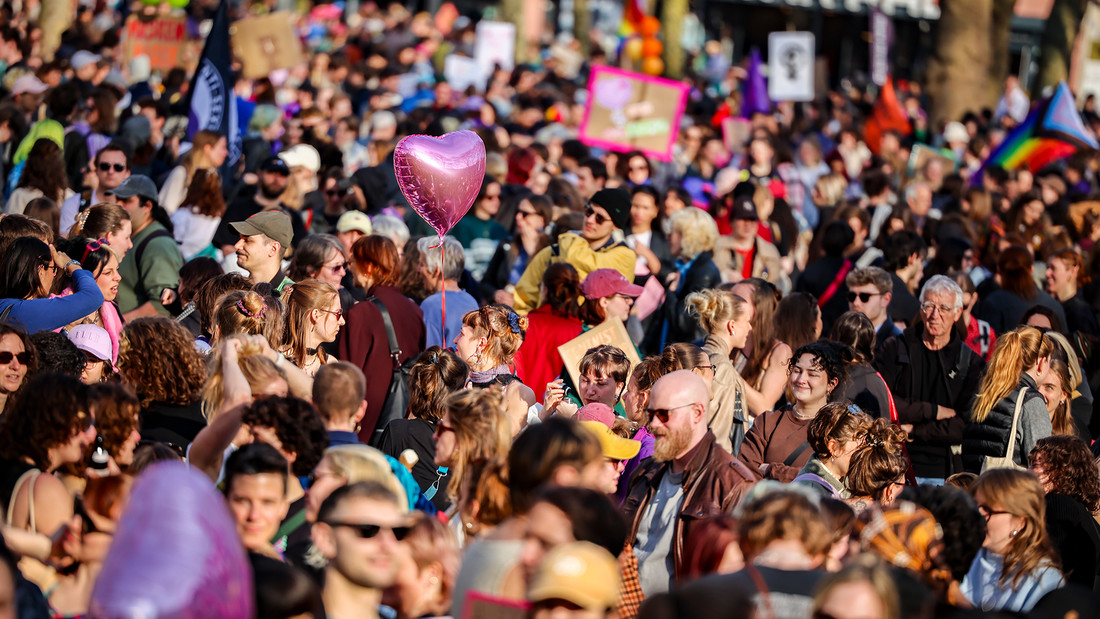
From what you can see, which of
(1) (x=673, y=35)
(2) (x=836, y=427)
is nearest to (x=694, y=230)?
(2) (x=836, y=427)

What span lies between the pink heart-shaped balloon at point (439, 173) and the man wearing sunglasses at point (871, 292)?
252cm

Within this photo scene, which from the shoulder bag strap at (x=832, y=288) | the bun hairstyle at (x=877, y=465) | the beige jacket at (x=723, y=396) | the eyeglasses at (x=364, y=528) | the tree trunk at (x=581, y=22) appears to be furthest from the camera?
the tree trunk at (x=581, y=22)

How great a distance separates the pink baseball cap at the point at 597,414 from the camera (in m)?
6.20

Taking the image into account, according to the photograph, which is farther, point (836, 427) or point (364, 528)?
point (836, 427)

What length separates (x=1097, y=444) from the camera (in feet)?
24.9

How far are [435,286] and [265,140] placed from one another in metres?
4.84

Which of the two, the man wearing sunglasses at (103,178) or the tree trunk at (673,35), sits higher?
the man wearing sunglasses at (103,178)

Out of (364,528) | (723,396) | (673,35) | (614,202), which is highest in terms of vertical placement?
(364,528)

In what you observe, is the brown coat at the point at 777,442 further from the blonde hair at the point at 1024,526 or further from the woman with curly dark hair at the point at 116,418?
the woman with curly dark hair at the point at 116,418

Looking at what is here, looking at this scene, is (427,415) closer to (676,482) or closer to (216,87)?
(676,482)

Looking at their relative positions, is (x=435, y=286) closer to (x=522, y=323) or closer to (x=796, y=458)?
(x=522, y=323)

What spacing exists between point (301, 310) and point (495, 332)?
1023mm

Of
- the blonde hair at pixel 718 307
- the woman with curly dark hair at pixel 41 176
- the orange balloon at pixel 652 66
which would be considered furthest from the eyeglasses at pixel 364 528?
the orange balloon at pixel 652 66

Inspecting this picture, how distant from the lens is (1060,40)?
25.5 metres
